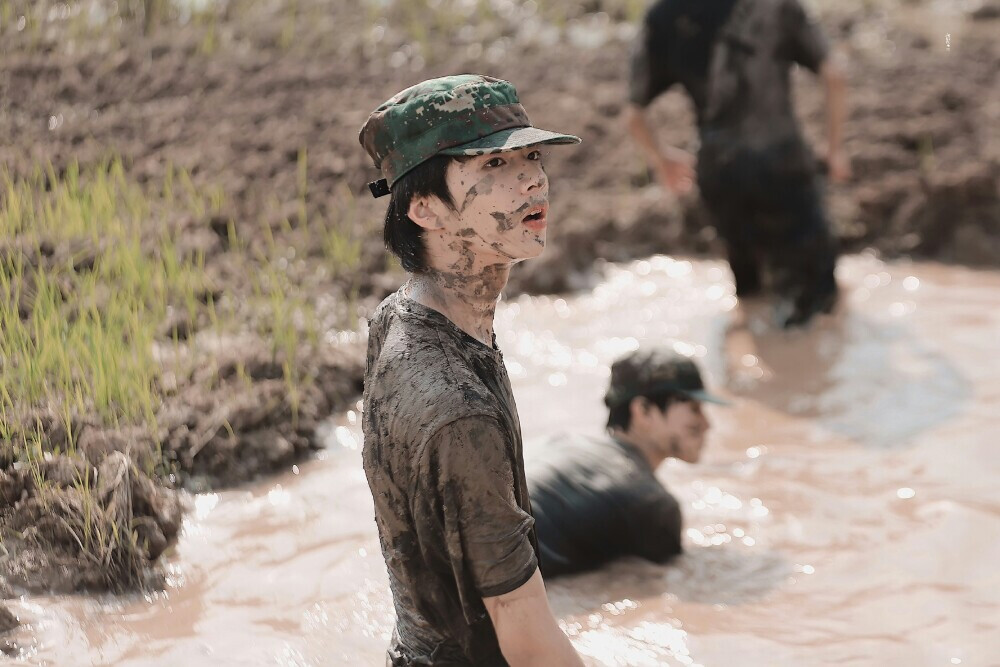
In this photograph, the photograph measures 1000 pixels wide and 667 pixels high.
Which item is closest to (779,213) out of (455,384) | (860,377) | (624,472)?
(860,377)

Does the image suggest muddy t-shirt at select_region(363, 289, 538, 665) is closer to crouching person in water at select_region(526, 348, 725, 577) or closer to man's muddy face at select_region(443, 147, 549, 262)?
man's muddy face at select_region(443, 147, 549, 262)

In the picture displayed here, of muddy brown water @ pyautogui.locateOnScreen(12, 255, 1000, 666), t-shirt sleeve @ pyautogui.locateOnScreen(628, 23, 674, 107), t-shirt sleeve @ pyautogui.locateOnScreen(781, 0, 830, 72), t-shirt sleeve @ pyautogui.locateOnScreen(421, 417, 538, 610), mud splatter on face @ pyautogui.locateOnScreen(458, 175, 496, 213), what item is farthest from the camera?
t-shirt sleeve @ pyautogui.locateOnScreen(628, 23, 674, 107)

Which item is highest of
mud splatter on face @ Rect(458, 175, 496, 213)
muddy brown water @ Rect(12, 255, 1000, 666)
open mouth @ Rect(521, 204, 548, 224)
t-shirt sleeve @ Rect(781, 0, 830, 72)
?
t-shirt sleeve @ Rect(781, 0, 830, 72)

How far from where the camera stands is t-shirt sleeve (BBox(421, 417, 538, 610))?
1.83 metres

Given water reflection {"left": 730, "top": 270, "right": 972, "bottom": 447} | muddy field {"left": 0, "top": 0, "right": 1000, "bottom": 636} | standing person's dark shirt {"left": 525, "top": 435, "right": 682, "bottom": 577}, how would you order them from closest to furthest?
1. standing person's dark shirt {"left": 525, "top": 435, "right": 682, "bottom": 577}
2. muddy field {"left": 0, "top": 0, "right": 1000, "bottom": 636}
3. water reflection {"left": 730, "top": 270, "right": 972, "bottom": 447}

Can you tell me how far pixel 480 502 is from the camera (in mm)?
1843

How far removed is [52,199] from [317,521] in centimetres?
185

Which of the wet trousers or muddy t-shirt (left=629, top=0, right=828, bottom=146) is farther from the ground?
muddy t-shirt (left=629, top=0, right=828, bottom=146)

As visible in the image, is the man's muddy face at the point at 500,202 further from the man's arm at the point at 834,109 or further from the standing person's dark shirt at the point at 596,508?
the man's arm at the point at 834,109

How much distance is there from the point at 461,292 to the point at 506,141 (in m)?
0.28

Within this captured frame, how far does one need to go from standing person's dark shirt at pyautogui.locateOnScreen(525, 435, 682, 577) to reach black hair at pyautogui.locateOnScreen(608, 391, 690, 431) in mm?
121

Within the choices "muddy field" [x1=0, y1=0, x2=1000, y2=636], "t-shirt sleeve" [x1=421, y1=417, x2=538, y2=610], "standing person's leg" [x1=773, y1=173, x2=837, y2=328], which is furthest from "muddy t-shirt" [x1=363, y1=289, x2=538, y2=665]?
"standing person's leg" [x1=773, y1=173, x2=837, y2=328]

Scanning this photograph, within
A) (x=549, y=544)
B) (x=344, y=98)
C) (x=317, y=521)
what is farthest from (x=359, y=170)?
(x=549, y=544)

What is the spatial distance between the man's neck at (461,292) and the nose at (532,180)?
15 centimetres
